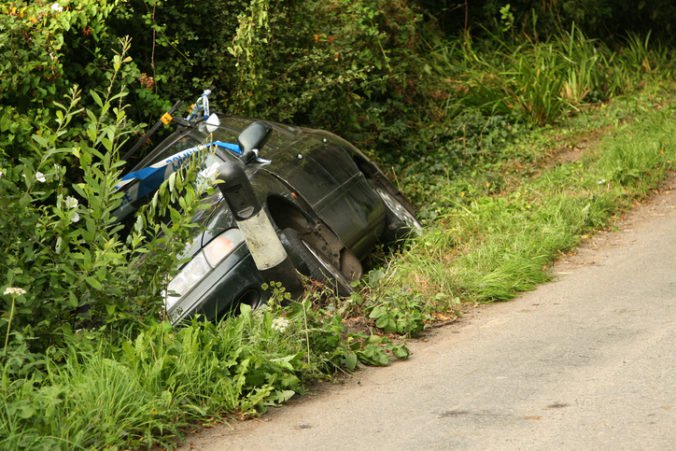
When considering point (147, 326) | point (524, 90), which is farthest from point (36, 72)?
point (524, 90)

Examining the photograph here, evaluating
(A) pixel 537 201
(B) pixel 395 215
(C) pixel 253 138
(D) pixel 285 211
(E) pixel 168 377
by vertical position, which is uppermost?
(C) pixel 253 138

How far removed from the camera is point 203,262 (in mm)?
6016

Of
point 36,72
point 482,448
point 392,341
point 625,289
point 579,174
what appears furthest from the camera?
point 579,174

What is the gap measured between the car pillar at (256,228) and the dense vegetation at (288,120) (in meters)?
0.24

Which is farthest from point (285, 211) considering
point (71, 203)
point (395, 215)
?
point (71, 203)

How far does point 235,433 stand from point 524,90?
850 centimetres

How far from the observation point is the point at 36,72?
7.16m

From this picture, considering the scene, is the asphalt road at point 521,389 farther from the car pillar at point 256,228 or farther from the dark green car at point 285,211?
the dark green car at point 285,211

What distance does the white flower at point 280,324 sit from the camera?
5223mm

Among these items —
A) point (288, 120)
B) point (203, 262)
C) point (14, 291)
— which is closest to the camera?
point (14, 291)

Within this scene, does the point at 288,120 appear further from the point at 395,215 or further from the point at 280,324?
the point at 280,324

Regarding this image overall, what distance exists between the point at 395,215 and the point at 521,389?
3464mm

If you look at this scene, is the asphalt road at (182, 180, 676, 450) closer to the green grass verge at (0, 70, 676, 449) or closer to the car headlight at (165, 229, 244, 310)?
the green grass verge at (0, 70, 676, 449)

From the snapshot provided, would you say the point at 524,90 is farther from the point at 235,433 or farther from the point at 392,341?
the point at 235,433
